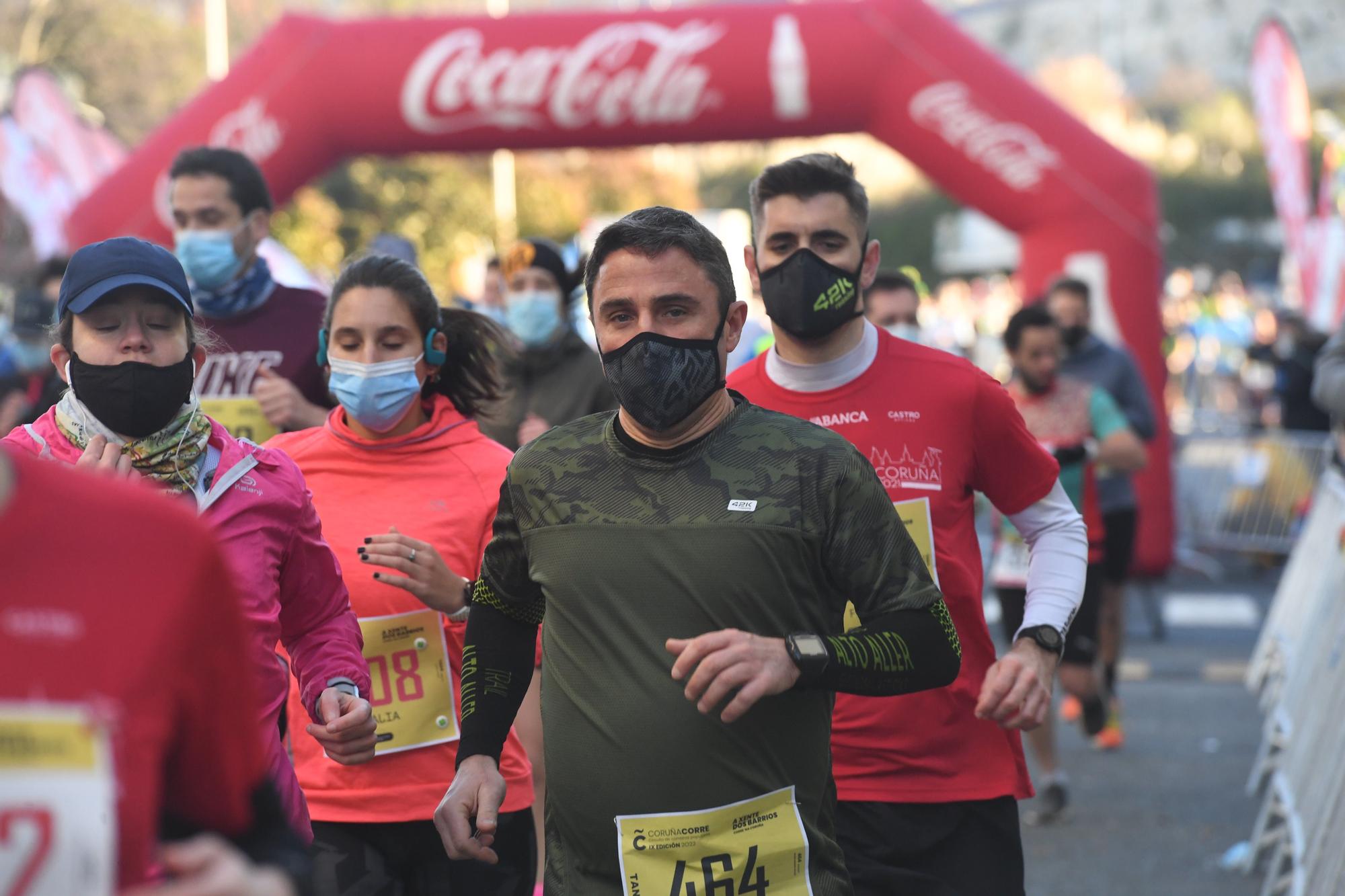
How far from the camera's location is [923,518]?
3568 mm

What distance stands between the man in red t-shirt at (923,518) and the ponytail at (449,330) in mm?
753

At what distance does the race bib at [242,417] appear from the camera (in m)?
4.49

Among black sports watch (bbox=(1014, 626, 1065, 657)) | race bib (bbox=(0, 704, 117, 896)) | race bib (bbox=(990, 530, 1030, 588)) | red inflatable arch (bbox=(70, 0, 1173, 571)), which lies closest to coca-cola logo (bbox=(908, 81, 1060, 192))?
red inflatable arch (bbox=(70, 0, 1173, 571))

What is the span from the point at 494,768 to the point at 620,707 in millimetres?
385

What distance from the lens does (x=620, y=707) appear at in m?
2.65

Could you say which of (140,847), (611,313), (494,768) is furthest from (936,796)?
(140,847)

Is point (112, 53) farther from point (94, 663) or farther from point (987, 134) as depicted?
point (94, 663)

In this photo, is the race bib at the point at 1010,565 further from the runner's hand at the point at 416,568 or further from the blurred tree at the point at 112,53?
the blurred tree at the point at 112,53

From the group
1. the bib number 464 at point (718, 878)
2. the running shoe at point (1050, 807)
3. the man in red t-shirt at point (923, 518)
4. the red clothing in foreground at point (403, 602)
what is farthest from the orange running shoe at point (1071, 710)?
the bib number 464 at point (718, 878)

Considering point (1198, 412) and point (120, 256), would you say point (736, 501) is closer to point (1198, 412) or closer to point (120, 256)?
point (120, 256)

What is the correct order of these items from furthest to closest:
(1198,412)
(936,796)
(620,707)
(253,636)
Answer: (1198,412), (936,796), (253,636), (620,707)

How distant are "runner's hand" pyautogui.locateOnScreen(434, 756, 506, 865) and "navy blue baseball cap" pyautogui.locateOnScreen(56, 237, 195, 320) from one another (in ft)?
3.00

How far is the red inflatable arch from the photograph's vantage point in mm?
12805

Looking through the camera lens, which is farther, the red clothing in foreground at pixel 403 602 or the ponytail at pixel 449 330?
the ponytail at pixel 449 330
